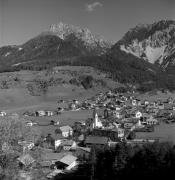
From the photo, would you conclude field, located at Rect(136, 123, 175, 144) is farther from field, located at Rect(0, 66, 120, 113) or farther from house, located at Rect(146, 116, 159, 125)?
field, located at Rect(0, 66, 120, 113)

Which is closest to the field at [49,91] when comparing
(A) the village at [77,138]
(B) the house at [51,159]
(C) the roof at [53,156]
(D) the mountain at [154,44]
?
(A) the village at [77,138]

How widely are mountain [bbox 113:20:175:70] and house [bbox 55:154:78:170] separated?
143m

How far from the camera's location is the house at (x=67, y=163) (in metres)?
23.2

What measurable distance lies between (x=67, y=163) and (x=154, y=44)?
165111mm

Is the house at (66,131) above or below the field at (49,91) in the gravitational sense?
below

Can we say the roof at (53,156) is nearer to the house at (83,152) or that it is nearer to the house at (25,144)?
the house at (83,152)

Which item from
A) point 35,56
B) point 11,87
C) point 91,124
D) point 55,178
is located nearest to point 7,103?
point 11,87

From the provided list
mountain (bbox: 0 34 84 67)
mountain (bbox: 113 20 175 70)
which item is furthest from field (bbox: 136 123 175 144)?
mountain (bbox: 113 20 175 70)

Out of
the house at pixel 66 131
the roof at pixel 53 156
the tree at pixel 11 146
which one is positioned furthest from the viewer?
the house at pixel 66 131

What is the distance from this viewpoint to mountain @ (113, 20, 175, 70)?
565 feet

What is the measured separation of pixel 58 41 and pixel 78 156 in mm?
162157

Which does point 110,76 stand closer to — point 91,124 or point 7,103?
point 7,103

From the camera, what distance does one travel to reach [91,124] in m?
39.3

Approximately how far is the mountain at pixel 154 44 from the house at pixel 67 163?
5639 inches
